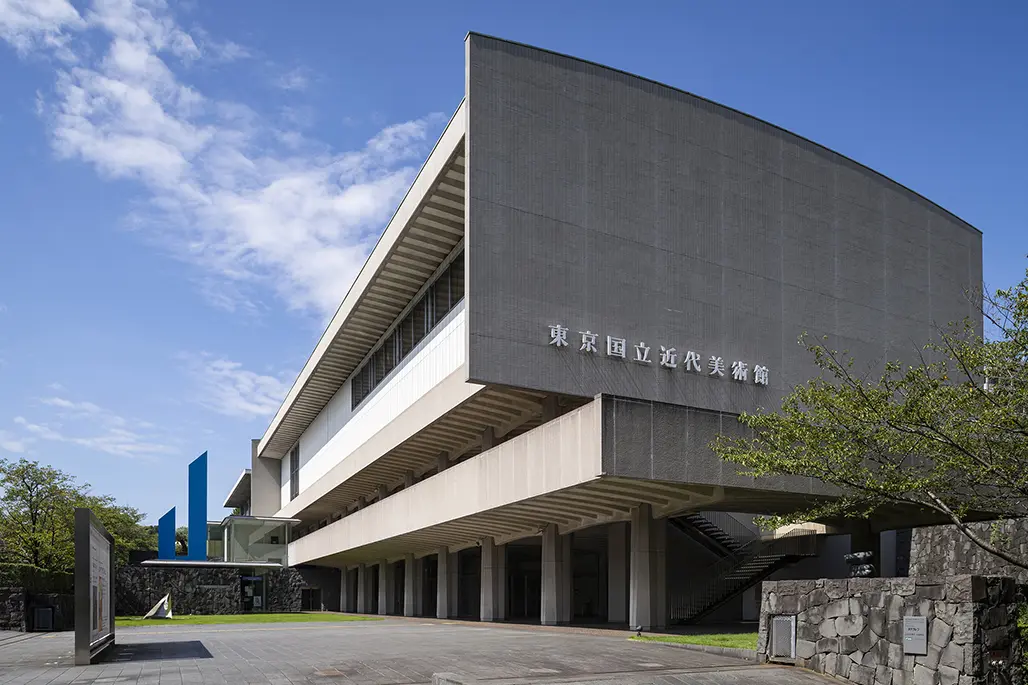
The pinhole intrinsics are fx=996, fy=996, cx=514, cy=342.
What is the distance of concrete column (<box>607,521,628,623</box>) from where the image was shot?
3378 cm

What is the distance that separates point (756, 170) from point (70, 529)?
32.2 m

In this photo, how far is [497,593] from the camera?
35.8m

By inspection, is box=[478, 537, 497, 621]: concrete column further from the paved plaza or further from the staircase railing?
the paved plaza

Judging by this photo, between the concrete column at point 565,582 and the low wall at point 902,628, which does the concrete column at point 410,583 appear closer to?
the concrete column at point 565,582

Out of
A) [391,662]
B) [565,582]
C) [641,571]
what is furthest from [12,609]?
[391,662]

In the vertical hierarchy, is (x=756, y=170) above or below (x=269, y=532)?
above

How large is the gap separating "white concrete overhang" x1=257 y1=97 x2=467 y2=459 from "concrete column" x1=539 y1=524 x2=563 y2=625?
999 centimetres

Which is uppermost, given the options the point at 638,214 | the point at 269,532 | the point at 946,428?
the point at 638,214

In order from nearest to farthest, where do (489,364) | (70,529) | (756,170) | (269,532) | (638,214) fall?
(489,364) → (638,214) → (756,170) → (70,529) → (269,532)

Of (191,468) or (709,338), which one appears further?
(191,468)

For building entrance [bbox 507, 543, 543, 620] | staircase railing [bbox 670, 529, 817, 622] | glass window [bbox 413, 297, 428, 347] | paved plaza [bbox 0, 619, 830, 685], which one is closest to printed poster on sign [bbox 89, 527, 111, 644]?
paved plaza [bbox 0, 619, 830, 685]

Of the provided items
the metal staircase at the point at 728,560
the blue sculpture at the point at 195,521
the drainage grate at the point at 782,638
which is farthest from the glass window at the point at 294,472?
the drainage grate at the point at 782,638

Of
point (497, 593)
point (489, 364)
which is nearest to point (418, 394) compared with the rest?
point (497, 593)

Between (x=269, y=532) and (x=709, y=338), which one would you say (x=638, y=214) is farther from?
(x=269, y=532)
